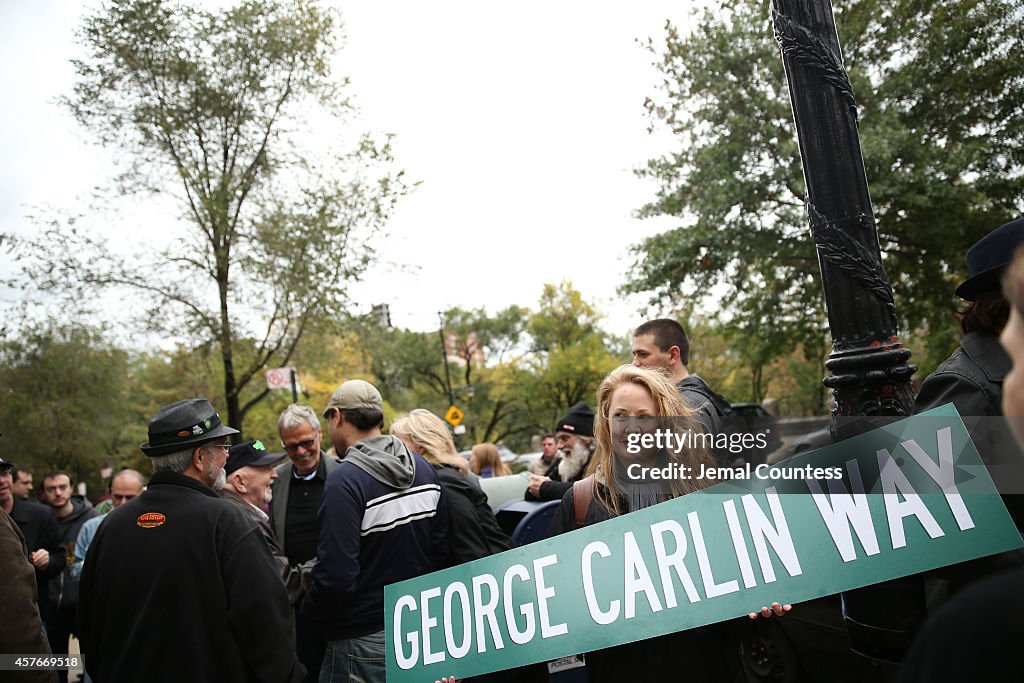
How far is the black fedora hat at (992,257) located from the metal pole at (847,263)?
33 cm

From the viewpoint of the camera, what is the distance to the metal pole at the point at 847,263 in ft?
7.57

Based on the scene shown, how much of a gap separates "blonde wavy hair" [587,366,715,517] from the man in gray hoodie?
113 cm

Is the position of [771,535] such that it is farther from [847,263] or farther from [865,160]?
[865,160]

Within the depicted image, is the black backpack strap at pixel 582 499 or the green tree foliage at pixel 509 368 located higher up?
the green tree foliage at pixel 509 368

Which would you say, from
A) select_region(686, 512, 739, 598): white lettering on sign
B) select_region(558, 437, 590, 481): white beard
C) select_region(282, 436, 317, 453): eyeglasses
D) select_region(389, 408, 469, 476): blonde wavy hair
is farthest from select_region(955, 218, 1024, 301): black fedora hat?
select_region(282, 436, 317, 453): eyeglasses

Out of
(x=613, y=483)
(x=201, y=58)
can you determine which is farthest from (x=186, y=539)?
(x=201, y=58)

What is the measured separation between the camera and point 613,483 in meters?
2.41

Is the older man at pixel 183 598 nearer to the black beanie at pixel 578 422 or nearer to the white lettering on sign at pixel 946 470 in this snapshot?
the white lettering on sign at pixel 946 470

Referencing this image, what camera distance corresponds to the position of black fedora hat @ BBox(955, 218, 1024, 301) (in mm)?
2012

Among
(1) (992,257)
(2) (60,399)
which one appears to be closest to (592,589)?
(1) (992,257)

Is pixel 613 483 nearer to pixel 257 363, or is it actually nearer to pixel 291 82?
pixel 257 363

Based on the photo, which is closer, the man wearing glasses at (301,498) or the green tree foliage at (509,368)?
the man wearing glasses at (301,498)

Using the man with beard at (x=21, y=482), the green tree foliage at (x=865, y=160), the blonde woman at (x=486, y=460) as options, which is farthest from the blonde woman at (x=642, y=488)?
the green tree foliage at (x=865, y=160)

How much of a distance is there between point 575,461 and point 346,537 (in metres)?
1.99
